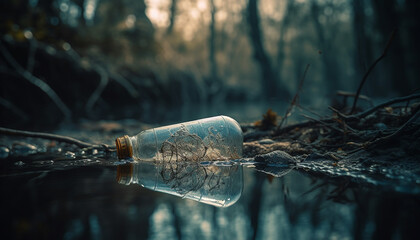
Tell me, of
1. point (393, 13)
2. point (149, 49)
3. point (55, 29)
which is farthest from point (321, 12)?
point (55, 29)

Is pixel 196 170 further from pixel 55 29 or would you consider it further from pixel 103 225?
pixel 55 29

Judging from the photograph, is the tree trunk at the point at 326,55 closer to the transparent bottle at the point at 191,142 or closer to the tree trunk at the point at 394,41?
the tree trunk at the point at 394,41

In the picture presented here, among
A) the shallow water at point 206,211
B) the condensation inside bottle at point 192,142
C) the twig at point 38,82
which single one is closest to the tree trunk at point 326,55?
the twig at point 38,82

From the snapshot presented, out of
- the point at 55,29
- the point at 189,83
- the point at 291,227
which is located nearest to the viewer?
the point at 291,227

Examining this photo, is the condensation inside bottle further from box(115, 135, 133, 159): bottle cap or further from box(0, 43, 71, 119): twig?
box(0, 43, 71, 119): twig

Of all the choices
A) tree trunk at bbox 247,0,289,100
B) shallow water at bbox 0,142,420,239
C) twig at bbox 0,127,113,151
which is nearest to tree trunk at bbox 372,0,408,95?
tree trunk at bbox 247,0,289,100

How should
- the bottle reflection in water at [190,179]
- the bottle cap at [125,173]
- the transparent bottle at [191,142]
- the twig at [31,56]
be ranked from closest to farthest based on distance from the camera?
the bottle reflection in water at [190,179], the bottle cap at [125,173], the transparent bottle at [191,142], the twig at [31,56]
